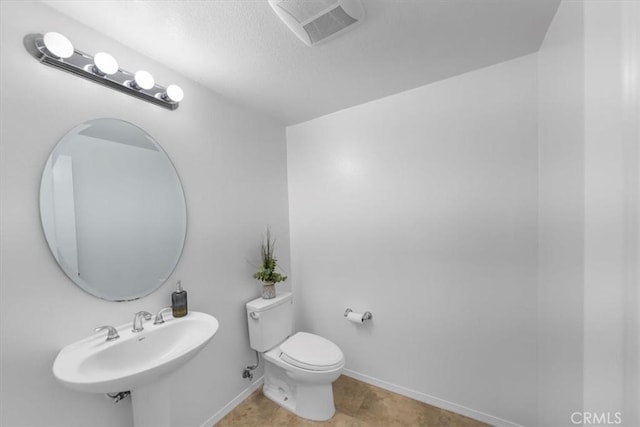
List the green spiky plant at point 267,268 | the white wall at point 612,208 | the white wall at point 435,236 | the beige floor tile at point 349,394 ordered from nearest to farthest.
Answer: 1. the white wall at point 612,208
2. the white wall at point 435,236
3. the beige floor tile at point 349,394
4. the green spiky plant at point 267,268

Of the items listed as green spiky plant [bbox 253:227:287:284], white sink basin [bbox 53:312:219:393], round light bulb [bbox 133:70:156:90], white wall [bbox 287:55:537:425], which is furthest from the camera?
green spiky plant [bbox 253:227:287:284]

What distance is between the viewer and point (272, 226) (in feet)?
7.22

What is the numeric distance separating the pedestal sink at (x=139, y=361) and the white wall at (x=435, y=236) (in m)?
1.20

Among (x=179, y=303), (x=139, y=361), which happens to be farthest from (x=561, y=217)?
(x=139, y=361)

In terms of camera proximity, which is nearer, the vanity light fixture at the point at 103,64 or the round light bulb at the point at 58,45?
the round light bulb at the point at 58,45

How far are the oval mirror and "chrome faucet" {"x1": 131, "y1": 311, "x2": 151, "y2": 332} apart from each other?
0.11 m

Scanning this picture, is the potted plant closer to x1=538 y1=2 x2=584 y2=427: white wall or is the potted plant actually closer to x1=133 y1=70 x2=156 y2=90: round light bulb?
A: x1=133 y1=70 x2=156 y2=90: round light bulb

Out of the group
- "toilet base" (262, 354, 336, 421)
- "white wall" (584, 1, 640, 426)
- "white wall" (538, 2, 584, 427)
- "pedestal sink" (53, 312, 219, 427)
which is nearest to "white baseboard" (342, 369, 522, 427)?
"white wall" (538, 2, 584, 427)

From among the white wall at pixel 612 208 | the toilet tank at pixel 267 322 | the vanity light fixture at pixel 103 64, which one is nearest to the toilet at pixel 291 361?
the toilet tank at pixel 267 322

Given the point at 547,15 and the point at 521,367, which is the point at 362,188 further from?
the point at 521,367

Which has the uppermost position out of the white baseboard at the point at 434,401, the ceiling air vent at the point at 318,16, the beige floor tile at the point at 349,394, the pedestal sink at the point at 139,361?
the ceiling air vent at the point at 318,16

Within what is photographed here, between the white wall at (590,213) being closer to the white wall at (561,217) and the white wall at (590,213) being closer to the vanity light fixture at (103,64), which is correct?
the white wall at (561,217)

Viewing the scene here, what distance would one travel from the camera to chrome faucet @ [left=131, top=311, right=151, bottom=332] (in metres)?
1.19

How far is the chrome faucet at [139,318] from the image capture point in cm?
119
